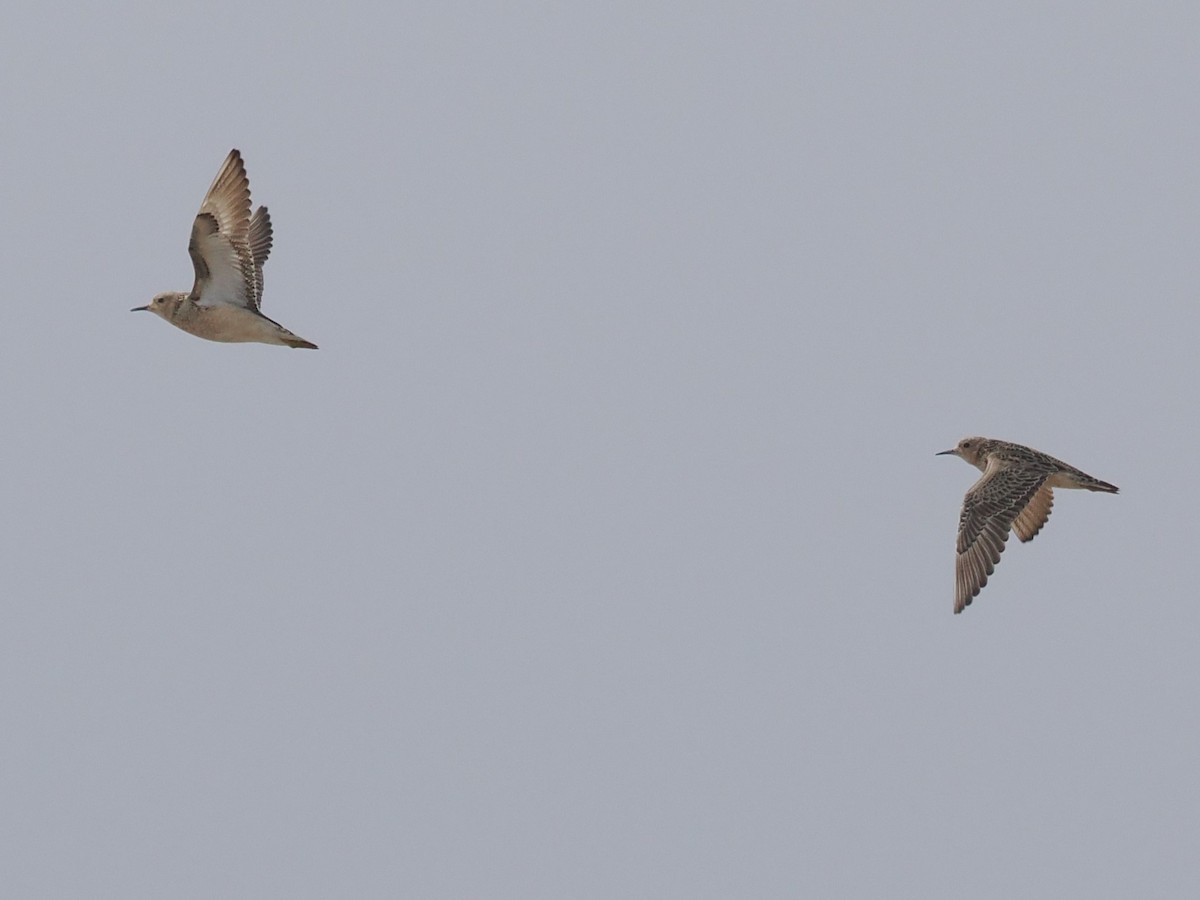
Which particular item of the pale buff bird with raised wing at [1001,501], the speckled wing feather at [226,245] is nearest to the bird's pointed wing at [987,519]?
the pale buff bird with raised wing at [1001,501]

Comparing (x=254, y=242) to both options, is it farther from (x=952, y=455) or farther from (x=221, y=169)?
(x=952, y=455)

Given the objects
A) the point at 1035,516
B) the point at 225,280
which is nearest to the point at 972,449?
the point at 1035,516

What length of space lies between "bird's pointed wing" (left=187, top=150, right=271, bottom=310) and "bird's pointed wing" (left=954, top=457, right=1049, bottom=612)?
26.6 ft

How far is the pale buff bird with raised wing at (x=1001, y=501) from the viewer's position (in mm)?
20656

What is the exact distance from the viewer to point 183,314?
67.3 ft

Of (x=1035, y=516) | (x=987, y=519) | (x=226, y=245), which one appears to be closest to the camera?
(x=226, y=245)

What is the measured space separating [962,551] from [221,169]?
9.02 meters

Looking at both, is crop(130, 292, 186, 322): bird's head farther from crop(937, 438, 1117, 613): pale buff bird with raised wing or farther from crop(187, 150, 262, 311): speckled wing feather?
crop(937, 438, 1117, 613): pale buff bird with raised wing

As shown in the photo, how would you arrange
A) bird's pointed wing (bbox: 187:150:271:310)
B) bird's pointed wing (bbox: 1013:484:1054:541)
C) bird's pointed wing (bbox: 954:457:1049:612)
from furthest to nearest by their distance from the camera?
A: 1. bird's pointed wing (bbox: 1013:484:1054:541)
2. bird's pointed wing (bbox: 954:457:1049:612)
3. bird's pointed wing (bbox: 187:150:271:310)

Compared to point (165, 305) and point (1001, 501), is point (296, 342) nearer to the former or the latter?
point (165, 305)

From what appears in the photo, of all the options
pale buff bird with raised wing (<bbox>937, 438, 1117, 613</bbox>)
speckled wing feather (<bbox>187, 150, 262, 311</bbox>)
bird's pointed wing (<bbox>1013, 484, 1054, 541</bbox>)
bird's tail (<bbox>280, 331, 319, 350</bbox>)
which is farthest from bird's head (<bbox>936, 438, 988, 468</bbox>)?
speckled wing feather (<bbox>187, 150, 262, 311</bbox>)

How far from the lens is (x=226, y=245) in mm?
20234

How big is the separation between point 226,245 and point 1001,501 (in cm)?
887

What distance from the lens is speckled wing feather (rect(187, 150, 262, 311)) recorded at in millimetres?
20141
